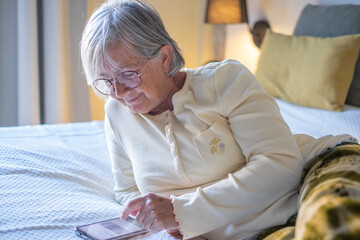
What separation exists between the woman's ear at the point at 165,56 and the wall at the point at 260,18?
1352 millimetres

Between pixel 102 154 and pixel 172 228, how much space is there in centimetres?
74

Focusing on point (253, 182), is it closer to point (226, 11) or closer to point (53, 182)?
point (53, 182)

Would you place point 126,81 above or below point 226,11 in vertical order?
below

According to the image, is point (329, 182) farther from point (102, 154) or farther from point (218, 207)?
point (102, 154)

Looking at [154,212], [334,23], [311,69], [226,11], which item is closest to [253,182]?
[154,212]

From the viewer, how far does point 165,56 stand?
4.55 ft

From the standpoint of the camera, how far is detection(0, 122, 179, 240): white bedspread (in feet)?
4.10

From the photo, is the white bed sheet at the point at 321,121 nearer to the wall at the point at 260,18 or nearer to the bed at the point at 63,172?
the bed at the point at 63,172

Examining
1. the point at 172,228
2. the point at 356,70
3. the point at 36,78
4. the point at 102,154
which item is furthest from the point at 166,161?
the point at 36,78

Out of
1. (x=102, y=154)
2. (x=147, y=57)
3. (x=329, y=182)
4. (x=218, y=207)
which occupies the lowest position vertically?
(x=102, y=154)

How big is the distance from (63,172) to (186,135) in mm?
489

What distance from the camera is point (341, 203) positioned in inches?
31.6

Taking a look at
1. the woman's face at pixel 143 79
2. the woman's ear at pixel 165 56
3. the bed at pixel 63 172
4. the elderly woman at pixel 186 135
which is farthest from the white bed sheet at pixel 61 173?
the woman's ear at pixel 165 56

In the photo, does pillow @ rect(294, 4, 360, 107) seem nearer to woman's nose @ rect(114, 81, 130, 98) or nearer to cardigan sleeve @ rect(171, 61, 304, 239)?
cardigan sleeve @ rect(171, 61, 304, 239)
